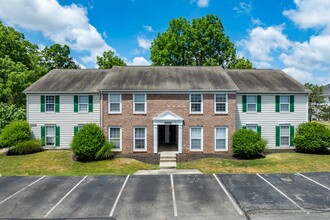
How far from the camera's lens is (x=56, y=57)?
117 feet

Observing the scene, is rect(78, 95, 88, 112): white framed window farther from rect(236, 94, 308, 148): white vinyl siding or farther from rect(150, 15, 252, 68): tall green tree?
rect(150, 15, 252, 68): tall green tree

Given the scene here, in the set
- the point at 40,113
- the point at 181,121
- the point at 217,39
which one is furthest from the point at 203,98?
the point at 217,39

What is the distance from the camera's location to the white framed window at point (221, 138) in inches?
750

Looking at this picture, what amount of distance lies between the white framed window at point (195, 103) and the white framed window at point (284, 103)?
27.6 ft

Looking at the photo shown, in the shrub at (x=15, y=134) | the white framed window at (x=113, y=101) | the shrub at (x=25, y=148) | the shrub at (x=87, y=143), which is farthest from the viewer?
the white framed window at (x=113, y=101)

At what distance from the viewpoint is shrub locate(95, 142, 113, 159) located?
16678 millimetres

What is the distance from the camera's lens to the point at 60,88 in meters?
20.7

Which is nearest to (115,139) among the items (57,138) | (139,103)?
(139,103)

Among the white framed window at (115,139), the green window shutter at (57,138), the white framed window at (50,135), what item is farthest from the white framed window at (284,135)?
the white framed window at (50,135)

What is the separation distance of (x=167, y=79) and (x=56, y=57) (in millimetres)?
24941

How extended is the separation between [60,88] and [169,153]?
497 inches

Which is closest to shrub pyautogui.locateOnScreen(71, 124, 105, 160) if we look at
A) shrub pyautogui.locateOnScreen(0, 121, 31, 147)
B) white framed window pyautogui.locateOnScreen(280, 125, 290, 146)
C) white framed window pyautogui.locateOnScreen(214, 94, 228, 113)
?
shrub pyautogui.locateOnScreen(0, 121, 31, 147)

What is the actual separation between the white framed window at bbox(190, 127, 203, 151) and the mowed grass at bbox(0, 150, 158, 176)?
4876mm

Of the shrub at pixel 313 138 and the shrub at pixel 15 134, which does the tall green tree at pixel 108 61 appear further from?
the shrub at pixel 313 138
